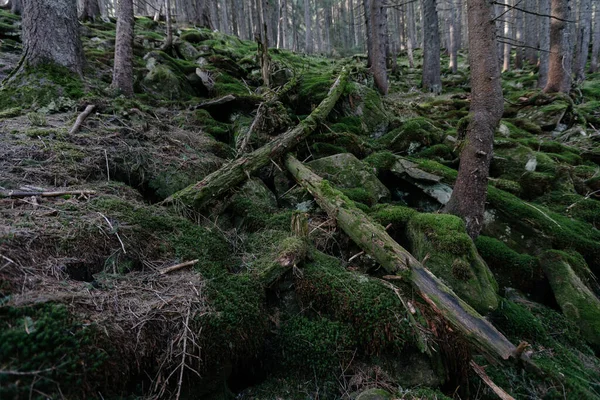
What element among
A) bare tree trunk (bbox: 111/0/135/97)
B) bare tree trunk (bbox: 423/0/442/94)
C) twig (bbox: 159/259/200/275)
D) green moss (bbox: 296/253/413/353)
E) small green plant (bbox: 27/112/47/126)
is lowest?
green moss (bbox: 296/253/413/353)

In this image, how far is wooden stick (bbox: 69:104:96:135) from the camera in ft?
13.3

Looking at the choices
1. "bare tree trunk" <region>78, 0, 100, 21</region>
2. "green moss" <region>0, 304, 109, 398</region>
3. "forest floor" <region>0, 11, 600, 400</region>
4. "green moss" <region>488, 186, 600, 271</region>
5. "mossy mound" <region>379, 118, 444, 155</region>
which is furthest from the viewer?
"bare tree trunk" <region>78, 0, 100, 21</region>

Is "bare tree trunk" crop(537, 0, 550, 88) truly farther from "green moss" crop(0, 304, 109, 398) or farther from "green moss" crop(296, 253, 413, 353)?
"green moss" crop(0, 304, 109, 398)

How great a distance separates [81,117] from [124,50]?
263cm

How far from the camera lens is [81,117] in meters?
4.31

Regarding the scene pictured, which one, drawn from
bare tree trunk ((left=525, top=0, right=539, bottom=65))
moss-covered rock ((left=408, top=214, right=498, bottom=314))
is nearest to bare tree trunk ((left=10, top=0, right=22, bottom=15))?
moss-covered rock ((left=408, top=214, right=498, bottom=314))

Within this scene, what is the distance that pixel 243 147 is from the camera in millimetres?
5082

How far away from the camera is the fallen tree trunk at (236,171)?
3761 millimetres

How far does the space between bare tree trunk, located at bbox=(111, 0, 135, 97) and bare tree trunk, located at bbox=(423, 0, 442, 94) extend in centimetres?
1226

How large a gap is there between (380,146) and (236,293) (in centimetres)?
526

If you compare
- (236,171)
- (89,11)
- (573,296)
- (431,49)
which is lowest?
(573,296)

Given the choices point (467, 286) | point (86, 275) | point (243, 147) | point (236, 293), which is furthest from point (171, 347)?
point (243, 147)

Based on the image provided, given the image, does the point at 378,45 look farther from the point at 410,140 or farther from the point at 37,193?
the point at 37,193

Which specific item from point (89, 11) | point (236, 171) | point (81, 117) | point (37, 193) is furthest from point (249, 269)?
point (89, 11)
